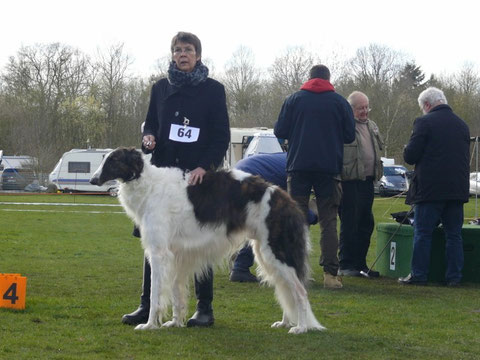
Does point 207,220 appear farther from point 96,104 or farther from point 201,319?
point 96,104

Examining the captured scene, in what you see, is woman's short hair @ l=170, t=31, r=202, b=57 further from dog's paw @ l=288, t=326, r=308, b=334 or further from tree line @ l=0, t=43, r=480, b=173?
tree line @ l=0, t=43, r=480, b=173

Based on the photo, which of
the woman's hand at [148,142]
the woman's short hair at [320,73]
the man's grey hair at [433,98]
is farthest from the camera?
the man's grey hair at [433,98]

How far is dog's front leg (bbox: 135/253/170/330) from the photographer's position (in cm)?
563

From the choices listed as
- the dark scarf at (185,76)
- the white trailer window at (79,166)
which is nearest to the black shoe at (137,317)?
the dark scarf at (185,76)

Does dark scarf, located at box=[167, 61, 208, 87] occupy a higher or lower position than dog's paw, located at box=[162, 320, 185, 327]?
higher

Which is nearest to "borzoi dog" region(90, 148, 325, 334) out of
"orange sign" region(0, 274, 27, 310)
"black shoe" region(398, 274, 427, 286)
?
"orange sign" region(0, 274, 27, 310)

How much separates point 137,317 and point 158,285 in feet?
1.39

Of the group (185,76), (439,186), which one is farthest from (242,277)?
(185,76)

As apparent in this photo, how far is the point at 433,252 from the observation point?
8.56m

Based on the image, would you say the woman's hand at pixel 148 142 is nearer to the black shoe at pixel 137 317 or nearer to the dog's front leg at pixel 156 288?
the dog's front leg at pixel 156 288

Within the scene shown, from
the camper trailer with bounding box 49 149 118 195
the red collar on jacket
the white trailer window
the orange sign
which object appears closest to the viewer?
the orange sign

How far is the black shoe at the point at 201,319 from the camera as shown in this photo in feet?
19.3

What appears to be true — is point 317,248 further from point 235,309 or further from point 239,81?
point 239,81

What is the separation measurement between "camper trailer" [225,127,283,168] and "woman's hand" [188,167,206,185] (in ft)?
80.7
